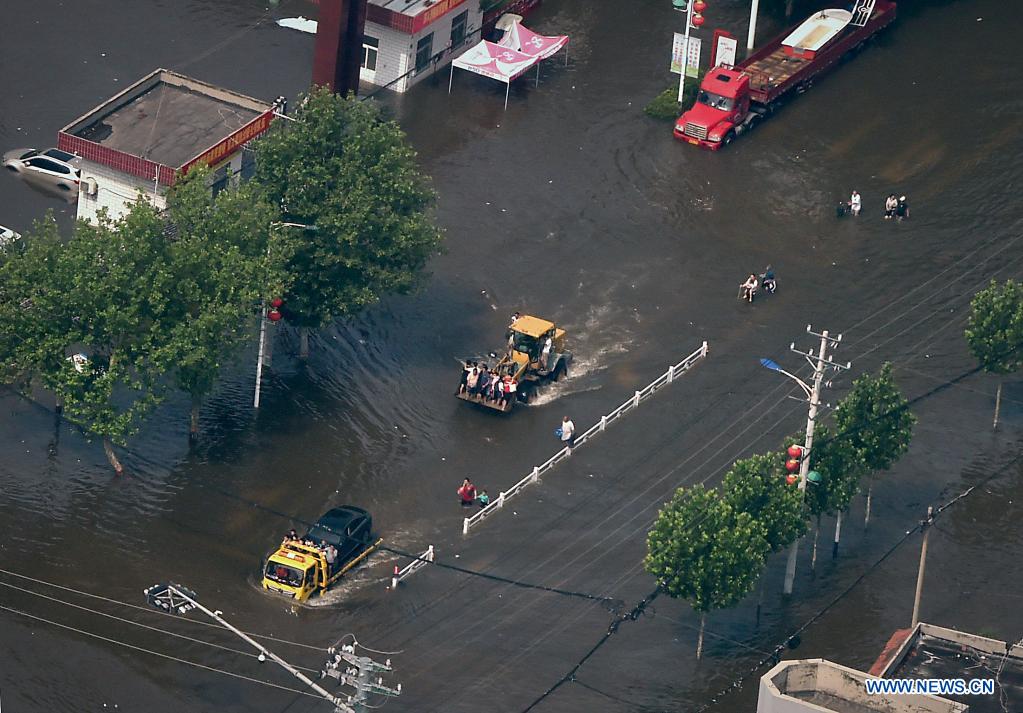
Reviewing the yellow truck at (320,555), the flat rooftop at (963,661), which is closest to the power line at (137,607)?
the yellow truck at (320,555)

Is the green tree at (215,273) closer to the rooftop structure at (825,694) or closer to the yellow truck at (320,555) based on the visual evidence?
the yellow truck at (320,555)

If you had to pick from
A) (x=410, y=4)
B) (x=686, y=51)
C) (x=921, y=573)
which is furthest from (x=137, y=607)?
(x=686, y=51)

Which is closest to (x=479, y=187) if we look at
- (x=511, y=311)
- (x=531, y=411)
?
(x=511, y=311)

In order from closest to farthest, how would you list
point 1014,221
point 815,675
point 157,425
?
point 815,675 < point 157,425 < point 1014,221

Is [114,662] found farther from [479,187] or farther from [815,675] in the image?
[479,187]

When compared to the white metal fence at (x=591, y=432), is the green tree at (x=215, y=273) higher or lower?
higher

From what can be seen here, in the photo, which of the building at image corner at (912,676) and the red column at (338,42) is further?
the red column at (338,42)
